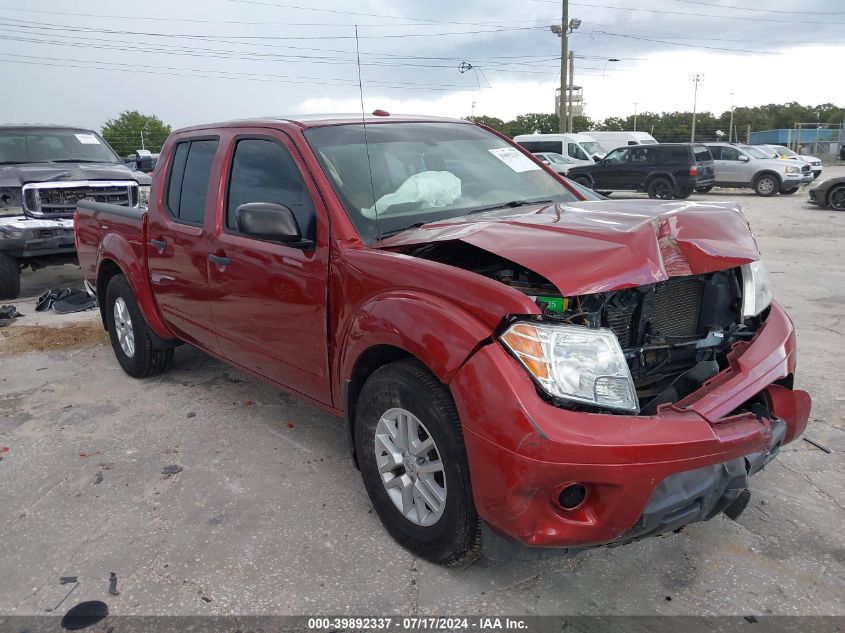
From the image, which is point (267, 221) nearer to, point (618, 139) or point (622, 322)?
point (622, 322)

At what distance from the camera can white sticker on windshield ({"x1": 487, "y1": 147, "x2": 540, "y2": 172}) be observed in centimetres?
394

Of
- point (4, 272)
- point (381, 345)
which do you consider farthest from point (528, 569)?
→ point (4, 272)

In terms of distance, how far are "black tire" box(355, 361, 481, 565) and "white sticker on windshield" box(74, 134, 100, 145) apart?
864cm

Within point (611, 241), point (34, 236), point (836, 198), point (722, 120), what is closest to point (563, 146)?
point (836, 198)

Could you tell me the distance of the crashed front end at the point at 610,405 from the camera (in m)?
2.13

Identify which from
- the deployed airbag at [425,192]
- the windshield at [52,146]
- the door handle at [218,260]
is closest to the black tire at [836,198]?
the windshield at [52,146]

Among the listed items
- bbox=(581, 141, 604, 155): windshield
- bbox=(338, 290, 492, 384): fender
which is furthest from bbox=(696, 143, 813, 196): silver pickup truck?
bbox=(338, 290, 492, 384): fender

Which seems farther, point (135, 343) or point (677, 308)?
point (135, 343)

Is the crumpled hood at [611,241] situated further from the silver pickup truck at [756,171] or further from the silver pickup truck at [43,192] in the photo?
the silver pickup truck at [756,171]

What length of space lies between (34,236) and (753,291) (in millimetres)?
7814

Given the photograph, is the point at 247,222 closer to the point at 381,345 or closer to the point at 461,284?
the point at 381,345

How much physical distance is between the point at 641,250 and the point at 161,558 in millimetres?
2341

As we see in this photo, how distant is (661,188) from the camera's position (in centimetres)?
1939

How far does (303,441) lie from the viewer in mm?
4008
